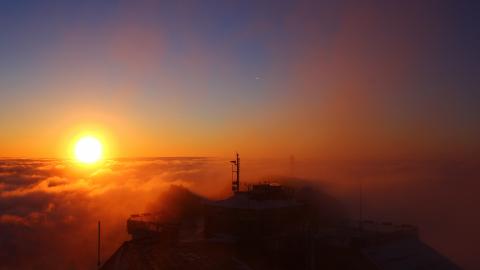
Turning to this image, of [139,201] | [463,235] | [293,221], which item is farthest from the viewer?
[139,201]

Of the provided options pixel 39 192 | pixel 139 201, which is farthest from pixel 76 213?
pixel 39 192

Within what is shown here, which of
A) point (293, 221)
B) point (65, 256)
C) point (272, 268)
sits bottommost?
point (65, 256)

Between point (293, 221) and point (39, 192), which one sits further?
point (39, 192)

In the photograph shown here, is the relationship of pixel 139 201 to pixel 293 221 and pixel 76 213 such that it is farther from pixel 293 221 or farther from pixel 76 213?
pixel 293 221

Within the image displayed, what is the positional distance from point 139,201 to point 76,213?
14.1m

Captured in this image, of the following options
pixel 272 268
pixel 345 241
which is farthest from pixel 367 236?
pixel 272 268

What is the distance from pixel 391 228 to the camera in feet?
109

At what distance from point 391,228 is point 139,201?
78582 millimetres

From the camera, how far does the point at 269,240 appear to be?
27938 millimetres

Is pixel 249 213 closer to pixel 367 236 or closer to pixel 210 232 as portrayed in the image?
pixel 210 232

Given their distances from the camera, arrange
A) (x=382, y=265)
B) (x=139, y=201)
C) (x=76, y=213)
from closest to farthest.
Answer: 1. (x=382, y=265)
2. (x=76, y=213)
3. (x=139, y=201)

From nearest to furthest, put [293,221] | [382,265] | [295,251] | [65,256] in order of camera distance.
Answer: [382,265]
[295,251]
[293,221]
[65,256]

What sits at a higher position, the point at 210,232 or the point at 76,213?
the point at 210,232

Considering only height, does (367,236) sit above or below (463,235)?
above
